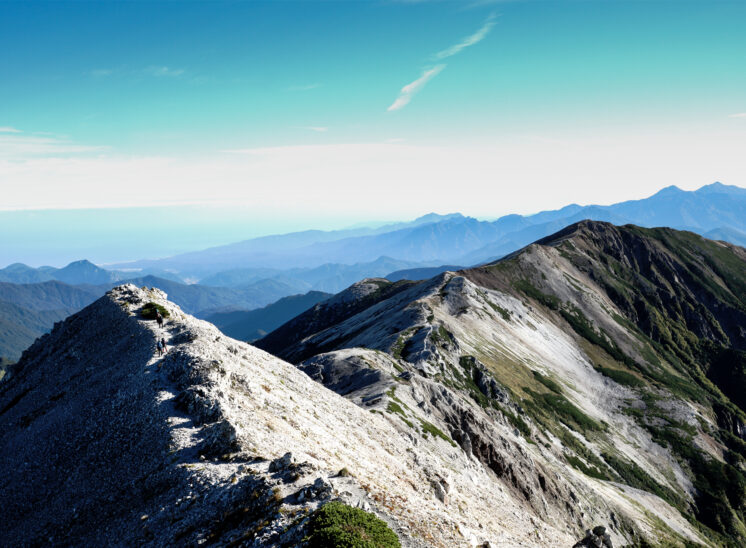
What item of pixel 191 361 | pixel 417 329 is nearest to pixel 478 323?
pixel 417 329

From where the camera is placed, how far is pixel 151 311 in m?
57.6

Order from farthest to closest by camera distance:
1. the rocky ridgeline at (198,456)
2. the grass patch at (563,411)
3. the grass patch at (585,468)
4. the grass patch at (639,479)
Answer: the grass patch at (563,411), the grass patch at (639,479), the grass patch at (585,468), the rocky ridgeline at (198,456)

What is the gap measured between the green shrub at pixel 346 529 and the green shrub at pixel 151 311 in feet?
144

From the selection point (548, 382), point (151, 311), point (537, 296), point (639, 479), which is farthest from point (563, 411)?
point (151, 311)

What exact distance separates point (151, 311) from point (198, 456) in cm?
3414

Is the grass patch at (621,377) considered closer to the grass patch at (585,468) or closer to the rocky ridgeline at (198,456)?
the grass patch at (585,468)

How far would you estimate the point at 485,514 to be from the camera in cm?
4444

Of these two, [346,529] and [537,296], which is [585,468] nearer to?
[537,296]

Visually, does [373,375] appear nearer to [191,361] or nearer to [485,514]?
[485,514]

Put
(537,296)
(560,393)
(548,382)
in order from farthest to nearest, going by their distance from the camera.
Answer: (537,296)
(548,382)
(560,393)

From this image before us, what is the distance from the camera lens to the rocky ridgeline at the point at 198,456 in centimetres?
2461

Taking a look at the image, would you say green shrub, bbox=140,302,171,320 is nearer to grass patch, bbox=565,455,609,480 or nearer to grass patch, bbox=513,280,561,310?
grass patch, bbox=565,455,609,480

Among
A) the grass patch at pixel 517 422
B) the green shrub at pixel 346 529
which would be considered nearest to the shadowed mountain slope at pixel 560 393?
the grass patch at pixel 517 422

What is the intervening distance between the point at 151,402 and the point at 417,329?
90792 mm
